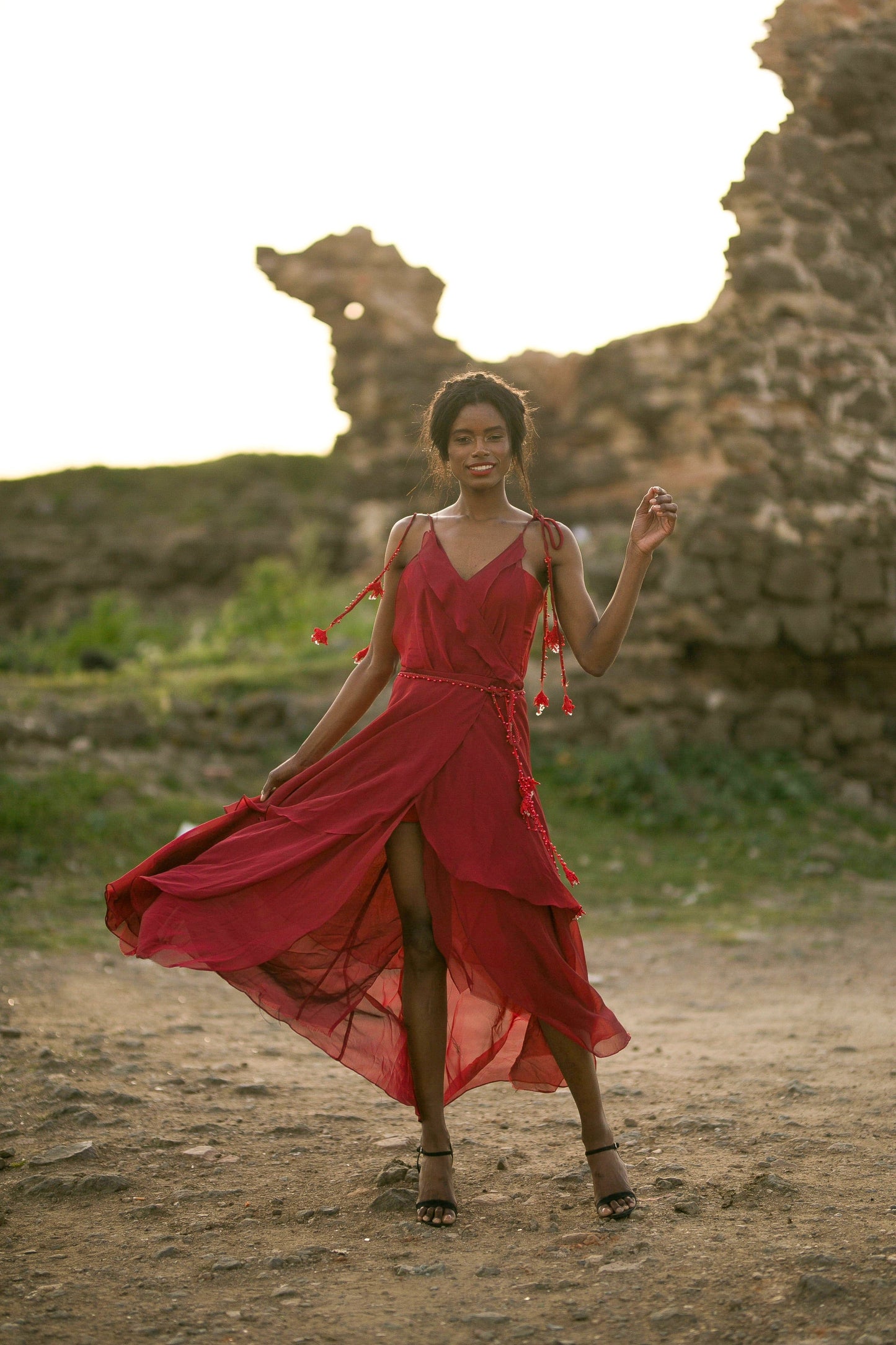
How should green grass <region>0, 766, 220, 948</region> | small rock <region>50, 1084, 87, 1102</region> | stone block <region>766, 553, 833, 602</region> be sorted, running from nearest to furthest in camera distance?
small rock <region>50, 1084, 87, 1102</region>, green grass <region>0, 766, 220, 948</region>, stone block <region>766, 553, 833, 602</region>

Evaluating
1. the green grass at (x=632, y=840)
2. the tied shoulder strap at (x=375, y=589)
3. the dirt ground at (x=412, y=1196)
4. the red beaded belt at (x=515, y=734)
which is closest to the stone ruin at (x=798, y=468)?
the green grass at (x=632, y=840)

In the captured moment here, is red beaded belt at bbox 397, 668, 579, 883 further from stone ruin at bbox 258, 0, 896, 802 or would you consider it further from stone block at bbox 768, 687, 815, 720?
stone block at bbox 768, 687, 815, 720

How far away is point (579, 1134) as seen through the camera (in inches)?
117

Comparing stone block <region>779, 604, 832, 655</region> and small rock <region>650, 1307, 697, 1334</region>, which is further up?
stone block <region>779, 604, 832, 655</region>

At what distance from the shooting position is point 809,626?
754 cm

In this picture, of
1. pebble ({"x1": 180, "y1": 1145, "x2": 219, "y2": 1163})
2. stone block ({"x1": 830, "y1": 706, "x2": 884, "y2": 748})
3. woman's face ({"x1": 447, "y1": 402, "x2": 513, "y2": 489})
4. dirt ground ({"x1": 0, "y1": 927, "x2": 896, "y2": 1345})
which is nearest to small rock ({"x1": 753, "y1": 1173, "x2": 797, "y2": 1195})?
dirt ground ({"x1": 0, "y1": 927, "x2": 896, "y2": 1345})

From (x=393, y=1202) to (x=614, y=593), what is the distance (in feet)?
4.65

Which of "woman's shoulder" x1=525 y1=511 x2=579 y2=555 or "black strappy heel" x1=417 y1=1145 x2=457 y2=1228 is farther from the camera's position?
"woman's shoulder" x1=525 y1=511 x2=579 y2=555

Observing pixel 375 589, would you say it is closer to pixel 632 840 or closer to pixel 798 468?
pixel 632 840

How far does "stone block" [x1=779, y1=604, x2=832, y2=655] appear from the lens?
7535 mm

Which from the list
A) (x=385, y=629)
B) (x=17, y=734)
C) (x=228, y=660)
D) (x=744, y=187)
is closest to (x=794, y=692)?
(x=744, y=187)

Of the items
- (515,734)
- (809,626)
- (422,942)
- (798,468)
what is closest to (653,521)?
(515,734)

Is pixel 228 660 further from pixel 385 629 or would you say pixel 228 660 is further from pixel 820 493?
pixel 385 629

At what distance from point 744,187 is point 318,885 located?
657cm
